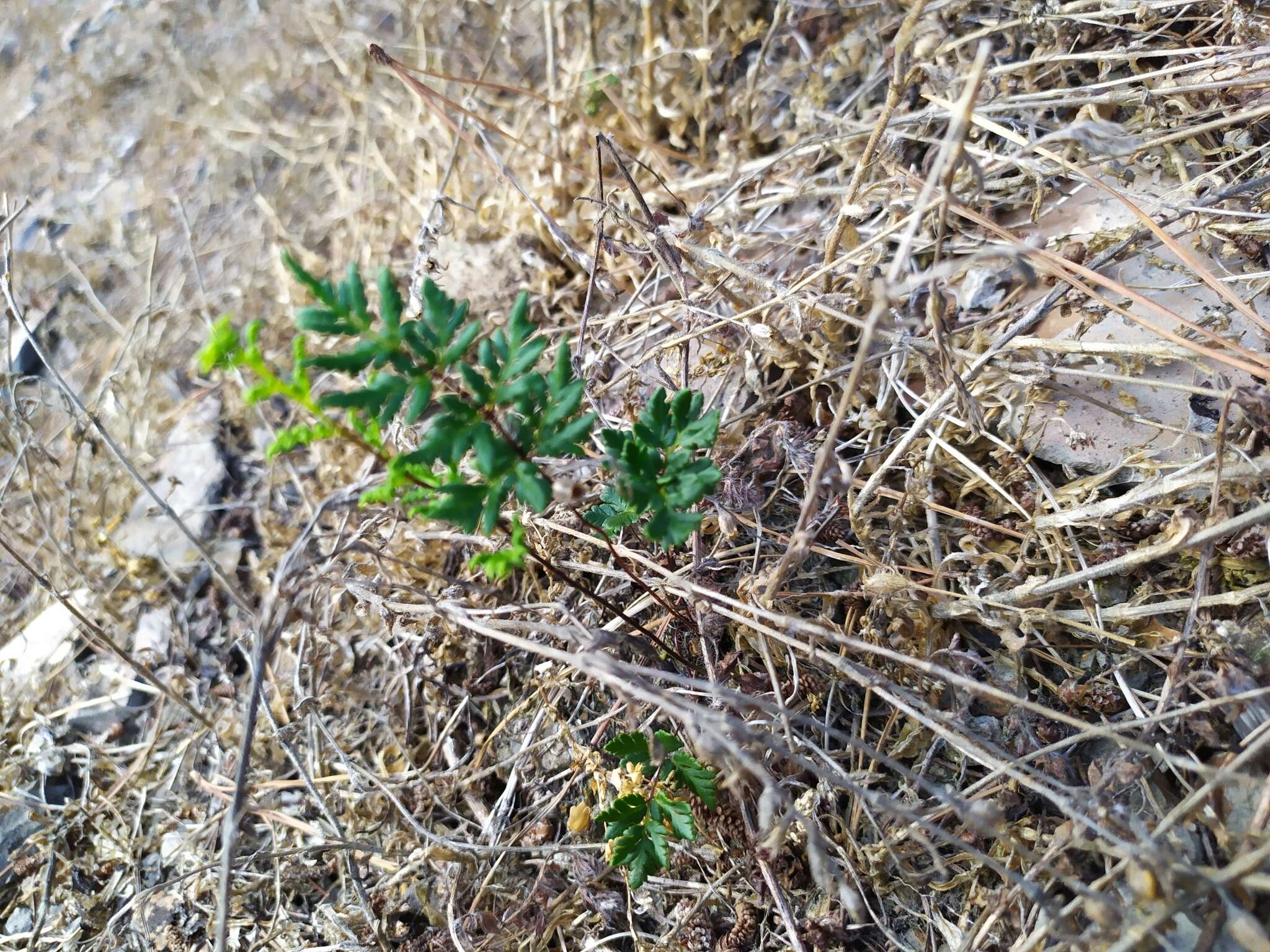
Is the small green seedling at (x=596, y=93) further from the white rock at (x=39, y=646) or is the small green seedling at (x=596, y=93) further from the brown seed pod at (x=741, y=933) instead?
the brown seed pod at (x=741, y=933)

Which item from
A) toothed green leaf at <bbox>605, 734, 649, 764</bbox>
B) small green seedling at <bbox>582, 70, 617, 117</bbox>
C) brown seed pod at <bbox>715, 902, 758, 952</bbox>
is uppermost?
small green seedling at <bbox>582, 70, 617, 117</bbox>

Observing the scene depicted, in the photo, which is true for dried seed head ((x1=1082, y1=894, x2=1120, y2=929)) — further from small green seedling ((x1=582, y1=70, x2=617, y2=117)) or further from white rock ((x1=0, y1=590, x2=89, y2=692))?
white rock ((x1=0, y1=590, x2=89, y2=692))

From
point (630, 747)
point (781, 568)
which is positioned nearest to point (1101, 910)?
point (781, 568)

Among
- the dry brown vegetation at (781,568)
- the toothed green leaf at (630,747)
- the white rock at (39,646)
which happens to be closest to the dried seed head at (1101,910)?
the dry brown vegetation at (781,568)

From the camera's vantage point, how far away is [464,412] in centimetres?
129

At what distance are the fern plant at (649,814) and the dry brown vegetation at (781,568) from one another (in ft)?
0.44

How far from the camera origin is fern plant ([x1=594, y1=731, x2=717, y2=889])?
5.39ft

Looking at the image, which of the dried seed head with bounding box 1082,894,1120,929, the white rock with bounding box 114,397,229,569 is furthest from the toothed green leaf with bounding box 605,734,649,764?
the white rock with bounding box 114,397,229,569

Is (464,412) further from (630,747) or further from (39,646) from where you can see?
(39,646)

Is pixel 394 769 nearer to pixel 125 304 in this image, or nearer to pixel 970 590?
pixel 970 590

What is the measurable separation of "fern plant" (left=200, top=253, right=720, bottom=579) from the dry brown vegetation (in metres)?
0.24

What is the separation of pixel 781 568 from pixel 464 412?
2.23ft

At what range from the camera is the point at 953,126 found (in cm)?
128

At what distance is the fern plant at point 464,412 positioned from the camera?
4.00 ft
